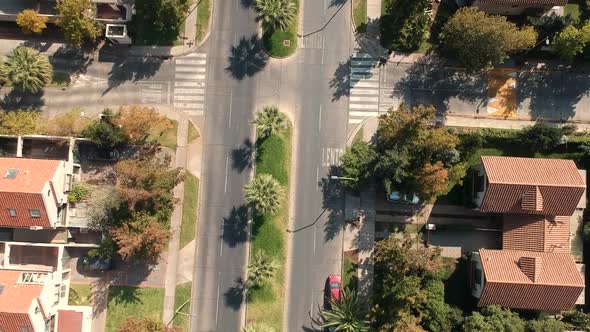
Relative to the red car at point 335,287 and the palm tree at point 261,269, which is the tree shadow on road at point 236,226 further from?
the red car at point 335,287

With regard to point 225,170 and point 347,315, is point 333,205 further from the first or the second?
point 225,170

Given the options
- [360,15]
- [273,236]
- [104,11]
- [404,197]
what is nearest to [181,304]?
[273,236]

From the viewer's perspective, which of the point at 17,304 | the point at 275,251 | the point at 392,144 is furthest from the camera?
the point at 275,251

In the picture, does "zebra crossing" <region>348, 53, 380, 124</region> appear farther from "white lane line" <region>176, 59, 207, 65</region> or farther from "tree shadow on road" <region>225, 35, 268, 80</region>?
"white lane line" <region>176, 59, 207, 65</region>

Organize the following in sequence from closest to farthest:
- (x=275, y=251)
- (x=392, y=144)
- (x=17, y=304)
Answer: (x=17, y=304)
(x=392, y=144)
(x=275, y=251)

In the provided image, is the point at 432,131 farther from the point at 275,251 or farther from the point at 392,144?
the point at 275,251

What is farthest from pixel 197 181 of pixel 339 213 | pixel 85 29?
pixel 85 29

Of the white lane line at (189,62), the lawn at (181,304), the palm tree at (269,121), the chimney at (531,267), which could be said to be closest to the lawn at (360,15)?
the palm tree at (269,121)
